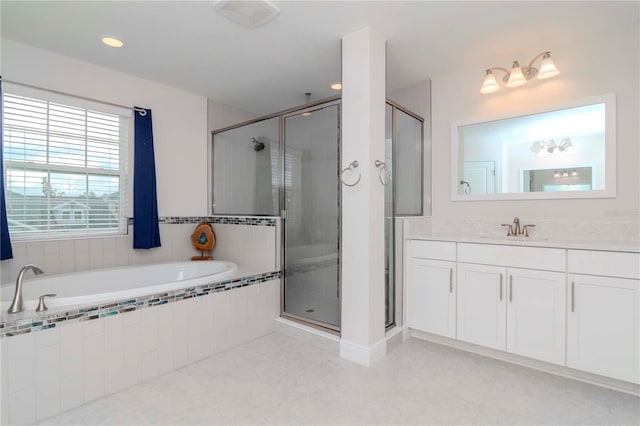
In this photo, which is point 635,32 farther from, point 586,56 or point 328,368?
point 328,368

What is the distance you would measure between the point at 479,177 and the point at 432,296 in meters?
1.11

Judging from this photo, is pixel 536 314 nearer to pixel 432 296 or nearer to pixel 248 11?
pixel 432 296

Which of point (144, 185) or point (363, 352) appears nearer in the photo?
point (363, 352)

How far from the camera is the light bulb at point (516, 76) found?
7.94ft

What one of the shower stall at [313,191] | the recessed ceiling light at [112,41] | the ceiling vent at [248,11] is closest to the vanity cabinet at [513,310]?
the shower stall at [313,191]

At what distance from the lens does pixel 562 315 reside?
2006mm

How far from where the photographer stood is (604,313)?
188 centimetres

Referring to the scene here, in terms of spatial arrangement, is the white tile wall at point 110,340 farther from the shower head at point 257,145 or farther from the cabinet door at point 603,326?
the cabinet door at point 603,326

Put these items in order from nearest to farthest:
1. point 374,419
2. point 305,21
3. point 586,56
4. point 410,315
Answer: point 374,419 → point 305,21 → point 586,56 → point 410,315

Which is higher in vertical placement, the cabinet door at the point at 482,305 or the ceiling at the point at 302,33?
the ceiling at the point at 302,33

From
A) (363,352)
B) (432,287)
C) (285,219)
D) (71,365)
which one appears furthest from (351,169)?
(71,365)

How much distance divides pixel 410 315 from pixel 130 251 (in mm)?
2648

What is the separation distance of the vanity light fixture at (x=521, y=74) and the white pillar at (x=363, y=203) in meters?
0.92

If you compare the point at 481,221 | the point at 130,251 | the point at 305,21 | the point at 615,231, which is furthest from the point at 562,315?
the point at 130,251
